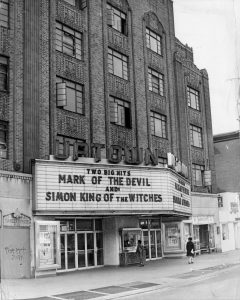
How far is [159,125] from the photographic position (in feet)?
116

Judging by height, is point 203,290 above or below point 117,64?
below

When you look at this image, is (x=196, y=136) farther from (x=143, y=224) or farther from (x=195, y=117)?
(x=143, y=224)

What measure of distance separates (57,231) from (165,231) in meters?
12.3

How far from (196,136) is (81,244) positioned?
57.9 ft

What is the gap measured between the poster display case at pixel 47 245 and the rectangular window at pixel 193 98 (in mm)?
20191

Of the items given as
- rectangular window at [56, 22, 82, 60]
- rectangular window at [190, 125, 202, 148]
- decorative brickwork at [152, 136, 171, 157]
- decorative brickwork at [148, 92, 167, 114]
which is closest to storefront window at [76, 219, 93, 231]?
decorative brickwork at [152, 136, 171, 157]

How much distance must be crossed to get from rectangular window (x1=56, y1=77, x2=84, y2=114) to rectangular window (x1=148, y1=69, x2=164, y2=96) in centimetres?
794

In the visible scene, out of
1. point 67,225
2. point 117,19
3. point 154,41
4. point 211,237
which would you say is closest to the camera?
point 67,225

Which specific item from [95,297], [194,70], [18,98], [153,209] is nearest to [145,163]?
[153,209]

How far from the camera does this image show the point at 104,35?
1196 inches

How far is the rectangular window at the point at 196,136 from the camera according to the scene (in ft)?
131

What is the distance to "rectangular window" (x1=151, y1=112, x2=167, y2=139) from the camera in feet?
113

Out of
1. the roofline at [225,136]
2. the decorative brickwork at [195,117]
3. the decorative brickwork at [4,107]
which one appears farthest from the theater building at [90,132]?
the roofline at [225,136]

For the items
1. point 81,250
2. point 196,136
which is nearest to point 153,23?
point 196,136
